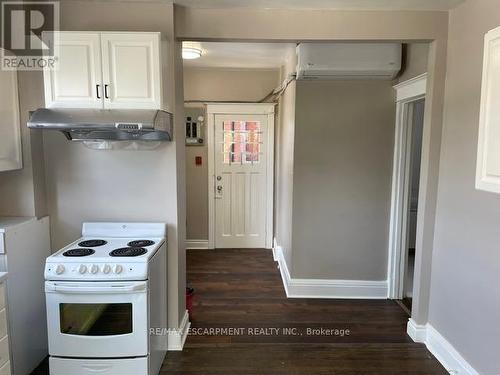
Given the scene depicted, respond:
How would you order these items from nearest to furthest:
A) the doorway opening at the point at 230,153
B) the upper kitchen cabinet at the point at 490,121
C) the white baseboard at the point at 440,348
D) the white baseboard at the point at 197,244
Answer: the upper kitchen cabinet at the point at 490,121 → the white baseboard at the point at 440,348 → the doorway opening at the point at 230,153 → the white baseboard at the point at 197,244

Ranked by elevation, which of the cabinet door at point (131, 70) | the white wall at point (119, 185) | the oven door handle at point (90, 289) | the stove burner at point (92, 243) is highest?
the cabinet door at point (131, 70)

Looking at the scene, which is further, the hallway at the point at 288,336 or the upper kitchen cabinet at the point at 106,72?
the hallway at the point at 288,336

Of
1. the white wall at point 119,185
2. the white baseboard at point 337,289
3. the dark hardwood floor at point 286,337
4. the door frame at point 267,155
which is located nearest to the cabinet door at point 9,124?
the white wall at point 119,185

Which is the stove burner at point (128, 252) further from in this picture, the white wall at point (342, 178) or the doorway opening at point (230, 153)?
the doorway opening at point (230, 153)

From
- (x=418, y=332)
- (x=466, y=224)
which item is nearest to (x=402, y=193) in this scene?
(x=466, y=224)

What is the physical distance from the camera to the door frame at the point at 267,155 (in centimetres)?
508

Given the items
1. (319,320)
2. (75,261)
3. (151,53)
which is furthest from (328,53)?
(75,261)

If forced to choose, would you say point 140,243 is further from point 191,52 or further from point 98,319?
point 191,52

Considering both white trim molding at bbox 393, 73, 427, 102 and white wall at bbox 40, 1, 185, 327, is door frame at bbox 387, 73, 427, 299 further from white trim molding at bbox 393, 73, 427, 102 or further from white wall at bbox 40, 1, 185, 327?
white wall at bbox 40, 1, 185, 327

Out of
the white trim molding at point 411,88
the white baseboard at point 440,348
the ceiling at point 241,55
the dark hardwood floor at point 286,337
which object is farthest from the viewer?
the ceiling at point 241,55

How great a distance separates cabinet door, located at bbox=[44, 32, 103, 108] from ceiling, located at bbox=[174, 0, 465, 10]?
0.69 meters

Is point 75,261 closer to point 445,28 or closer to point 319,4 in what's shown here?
point 319,4

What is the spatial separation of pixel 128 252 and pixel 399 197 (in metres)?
2.60

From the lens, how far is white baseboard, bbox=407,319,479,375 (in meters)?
2.32
